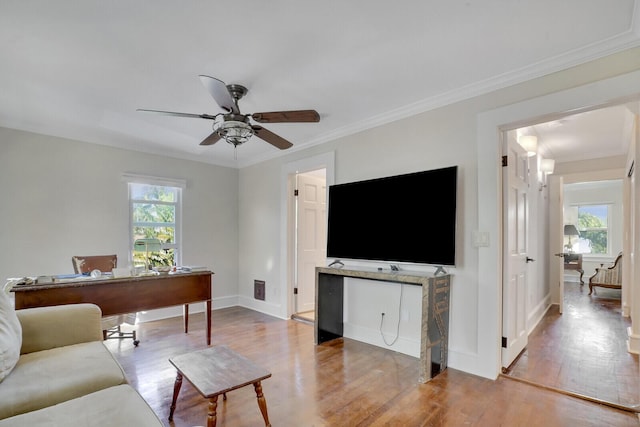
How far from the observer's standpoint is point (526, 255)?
328 centimetres

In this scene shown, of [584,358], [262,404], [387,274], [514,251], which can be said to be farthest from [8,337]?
[584,358]

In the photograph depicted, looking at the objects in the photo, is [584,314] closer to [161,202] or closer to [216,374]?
[216,374]

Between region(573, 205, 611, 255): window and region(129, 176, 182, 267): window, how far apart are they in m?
9.07

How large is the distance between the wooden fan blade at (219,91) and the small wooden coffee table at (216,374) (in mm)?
1731

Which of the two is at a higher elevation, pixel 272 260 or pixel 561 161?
pixel 561 161

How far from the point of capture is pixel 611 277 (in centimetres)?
584

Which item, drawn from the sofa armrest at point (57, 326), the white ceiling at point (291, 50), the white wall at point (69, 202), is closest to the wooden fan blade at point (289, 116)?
the white ceiling at point (291, 50)

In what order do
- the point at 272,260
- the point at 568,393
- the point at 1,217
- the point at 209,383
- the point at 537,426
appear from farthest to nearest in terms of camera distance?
the point at 272,260 < the point at 1,217 < the point at 568,393 < the point at 537,426 < the point at 209,383

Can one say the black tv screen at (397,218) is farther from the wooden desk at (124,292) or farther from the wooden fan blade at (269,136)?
the wooden desk at (124,292)

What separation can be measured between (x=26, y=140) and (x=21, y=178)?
0.44 m

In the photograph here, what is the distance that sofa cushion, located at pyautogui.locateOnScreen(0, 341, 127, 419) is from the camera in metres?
1.40

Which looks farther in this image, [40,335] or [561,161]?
[561,161]

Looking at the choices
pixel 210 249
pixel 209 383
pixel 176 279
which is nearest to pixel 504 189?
pixel 209 383

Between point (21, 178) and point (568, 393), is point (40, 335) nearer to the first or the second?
point (21, 178)
